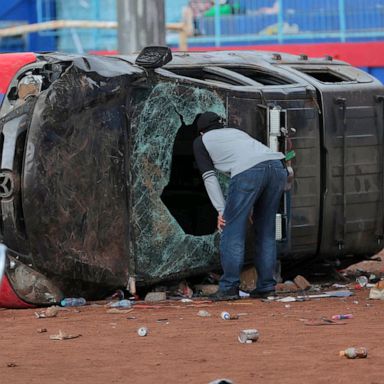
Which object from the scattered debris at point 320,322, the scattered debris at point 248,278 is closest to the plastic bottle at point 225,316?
the scattered debris at point 320,322

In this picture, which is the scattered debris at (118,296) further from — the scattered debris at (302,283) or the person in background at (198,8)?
the person in background at (198,8)

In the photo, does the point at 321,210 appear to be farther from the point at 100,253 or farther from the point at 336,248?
the point at 100,253

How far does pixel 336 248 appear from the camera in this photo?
33.7 feet

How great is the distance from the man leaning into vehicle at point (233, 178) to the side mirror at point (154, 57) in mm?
533

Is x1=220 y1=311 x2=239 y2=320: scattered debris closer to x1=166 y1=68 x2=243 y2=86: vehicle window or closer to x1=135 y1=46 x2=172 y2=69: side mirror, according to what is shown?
x1=135 y1=46 x2=172 y2=69: side mirror

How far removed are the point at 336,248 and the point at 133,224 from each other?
215 cm

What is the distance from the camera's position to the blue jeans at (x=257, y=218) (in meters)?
9.02

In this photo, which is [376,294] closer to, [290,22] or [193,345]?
[193,345]

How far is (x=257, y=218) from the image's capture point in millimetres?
9312

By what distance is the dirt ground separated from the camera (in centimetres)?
624

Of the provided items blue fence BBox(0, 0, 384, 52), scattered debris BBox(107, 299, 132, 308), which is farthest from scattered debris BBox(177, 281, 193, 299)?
blue fence BBox(0, 0, 384, 52)

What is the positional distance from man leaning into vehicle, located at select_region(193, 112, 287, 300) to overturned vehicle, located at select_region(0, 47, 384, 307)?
352mm

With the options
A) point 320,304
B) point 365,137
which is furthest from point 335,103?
point 320,304

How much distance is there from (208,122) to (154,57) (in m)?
0.67
